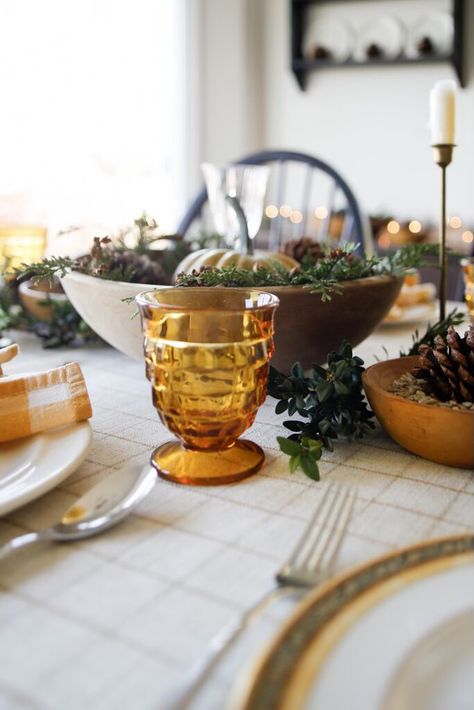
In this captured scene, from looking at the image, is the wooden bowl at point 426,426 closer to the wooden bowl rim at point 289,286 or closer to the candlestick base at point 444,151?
the wooden bowl rim at point 289,286

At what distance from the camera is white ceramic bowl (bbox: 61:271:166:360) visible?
0.72m

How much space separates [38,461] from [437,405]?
0.31 meters

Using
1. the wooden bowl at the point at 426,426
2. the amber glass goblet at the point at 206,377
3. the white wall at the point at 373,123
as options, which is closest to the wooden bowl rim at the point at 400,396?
the wooden bowl at the point at 426,426

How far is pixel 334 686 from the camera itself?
0.27 m

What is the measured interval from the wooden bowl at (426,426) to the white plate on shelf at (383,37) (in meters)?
3.03

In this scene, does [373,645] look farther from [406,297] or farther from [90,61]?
[90,61]

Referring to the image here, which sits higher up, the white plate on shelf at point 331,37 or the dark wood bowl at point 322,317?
the white plate on shelf at point 331,37

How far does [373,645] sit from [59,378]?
39cm

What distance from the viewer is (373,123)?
3.41 m

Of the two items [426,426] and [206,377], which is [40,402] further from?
[426,426]

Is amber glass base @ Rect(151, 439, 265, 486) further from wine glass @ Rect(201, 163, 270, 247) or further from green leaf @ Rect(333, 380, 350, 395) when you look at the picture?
wine glass @ Rect(201, 163, 270, 247)

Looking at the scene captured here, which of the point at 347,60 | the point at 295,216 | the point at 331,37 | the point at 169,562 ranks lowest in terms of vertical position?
the point at 169,562

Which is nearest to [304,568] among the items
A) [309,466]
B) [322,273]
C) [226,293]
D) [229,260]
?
[309,466]

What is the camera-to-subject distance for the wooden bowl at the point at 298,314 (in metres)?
0.71
